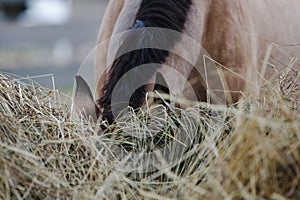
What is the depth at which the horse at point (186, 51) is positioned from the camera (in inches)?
91.4

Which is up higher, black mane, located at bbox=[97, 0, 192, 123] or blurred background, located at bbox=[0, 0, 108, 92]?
black mane, located at bbox=[97, 0, 192, 123]

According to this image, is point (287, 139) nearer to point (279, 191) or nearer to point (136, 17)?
point (279, 191)

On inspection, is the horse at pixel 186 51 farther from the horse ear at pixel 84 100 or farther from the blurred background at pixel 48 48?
the blurred background at pixel 48 48

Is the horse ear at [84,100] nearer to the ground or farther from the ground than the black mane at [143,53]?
nearer to the ground

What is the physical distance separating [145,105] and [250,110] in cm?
51

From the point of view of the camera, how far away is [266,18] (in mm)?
3312

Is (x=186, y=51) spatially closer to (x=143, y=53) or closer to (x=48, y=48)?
(x=143, y=53)

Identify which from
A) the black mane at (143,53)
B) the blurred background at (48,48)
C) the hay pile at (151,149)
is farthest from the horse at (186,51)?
the blurred background at (48,48)

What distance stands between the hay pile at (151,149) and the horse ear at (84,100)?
0.23 ft

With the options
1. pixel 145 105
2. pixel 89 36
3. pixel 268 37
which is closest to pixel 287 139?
pixel 145 105

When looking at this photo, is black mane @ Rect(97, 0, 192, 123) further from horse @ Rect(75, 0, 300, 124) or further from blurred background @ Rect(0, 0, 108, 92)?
blurred background @ Rect(0, 0, 108, 92)

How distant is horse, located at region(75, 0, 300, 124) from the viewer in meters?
2.32

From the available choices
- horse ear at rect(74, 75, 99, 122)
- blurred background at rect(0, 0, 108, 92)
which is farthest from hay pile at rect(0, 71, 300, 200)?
blurred background at rect(0, 0, 108, 92)

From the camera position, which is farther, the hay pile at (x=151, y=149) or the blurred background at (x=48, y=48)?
the blurred background at (x=48, y=48)
